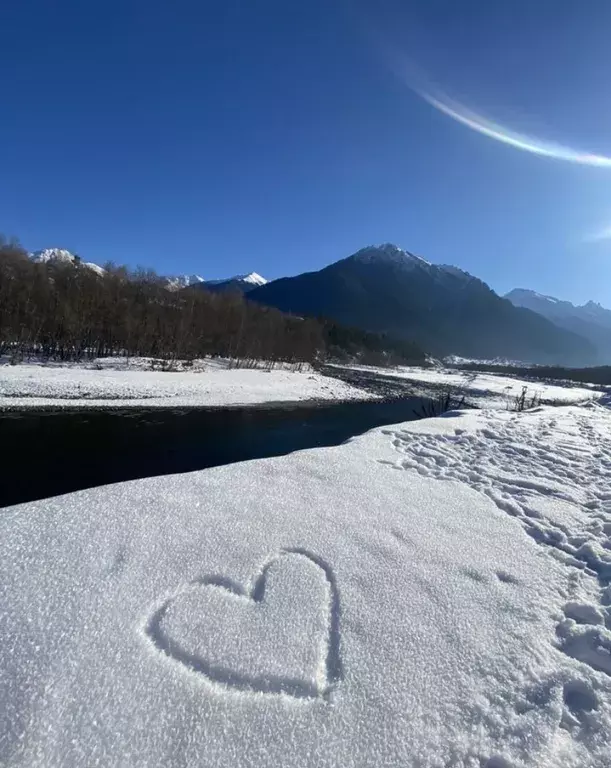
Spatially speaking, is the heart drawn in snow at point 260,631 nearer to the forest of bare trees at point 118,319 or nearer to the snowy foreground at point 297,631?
the snowy foreground at point 297,631

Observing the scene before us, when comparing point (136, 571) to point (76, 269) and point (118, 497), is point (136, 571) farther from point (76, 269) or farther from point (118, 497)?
point (76, 269)

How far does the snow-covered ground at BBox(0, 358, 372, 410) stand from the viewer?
24.4 meters

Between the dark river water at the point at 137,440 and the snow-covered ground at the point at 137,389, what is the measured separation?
2.79 metres

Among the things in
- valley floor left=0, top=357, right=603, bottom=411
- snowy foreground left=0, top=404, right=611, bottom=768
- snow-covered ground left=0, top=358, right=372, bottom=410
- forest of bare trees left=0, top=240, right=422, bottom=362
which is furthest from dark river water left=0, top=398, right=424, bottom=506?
forest of bare trees left=0, top=240, right=422, bottom=362

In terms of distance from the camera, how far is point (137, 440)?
16.3 metres

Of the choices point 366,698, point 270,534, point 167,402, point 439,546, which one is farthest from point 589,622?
point 167,402

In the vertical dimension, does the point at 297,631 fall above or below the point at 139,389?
above

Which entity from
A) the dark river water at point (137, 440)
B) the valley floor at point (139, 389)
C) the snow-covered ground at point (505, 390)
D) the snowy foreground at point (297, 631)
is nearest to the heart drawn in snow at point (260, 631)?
the snowy foreground at point (297, 631)

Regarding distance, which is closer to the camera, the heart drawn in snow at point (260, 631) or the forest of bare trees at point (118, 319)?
Result: the heart drawn in snow at point (260, 631)

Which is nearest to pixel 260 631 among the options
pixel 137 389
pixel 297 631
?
pixel 297 631

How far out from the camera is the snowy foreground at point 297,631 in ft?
7.28

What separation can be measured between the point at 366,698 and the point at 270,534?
2.07 meters

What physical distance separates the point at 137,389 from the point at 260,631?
29.1 m

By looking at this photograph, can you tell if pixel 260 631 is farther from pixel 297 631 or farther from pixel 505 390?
pixel 505 390
